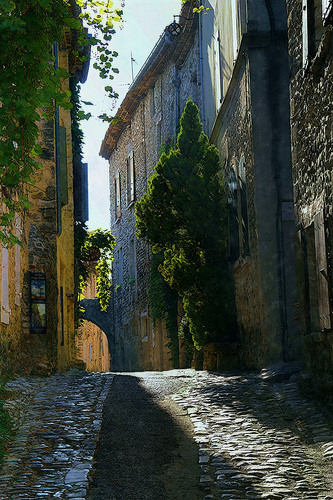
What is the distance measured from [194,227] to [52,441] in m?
7.50

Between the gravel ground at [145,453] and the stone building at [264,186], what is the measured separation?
2.37m

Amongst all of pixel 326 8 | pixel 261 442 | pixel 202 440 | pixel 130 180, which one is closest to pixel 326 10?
pixel 326 8

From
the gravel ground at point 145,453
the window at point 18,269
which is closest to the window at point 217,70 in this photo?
the window at point 18,269

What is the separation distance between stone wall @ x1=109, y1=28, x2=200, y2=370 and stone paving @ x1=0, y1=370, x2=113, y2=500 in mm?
10334

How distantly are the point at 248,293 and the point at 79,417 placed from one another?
5028 millimetres

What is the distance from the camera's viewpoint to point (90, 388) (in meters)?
11.0

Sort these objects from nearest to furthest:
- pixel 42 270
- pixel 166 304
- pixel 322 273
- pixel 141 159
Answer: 1. pixel 322 273
2. pixel 42 270
3. pixel 166 304
4. pixel 141 159

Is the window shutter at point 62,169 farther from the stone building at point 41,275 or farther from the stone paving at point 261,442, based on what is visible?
the stone paving at point 261,442

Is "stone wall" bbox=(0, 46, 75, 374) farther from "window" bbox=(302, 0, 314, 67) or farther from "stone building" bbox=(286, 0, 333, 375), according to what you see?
"window" bbox=(302, 0, 314, 67)

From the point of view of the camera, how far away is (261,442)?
6.59 meters

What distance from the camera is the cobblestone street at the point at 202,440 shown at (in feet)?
17.1

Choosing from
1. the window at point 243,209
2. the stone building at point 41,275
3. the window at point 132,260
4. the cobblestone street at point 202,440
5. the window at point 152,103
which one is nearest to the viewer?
the cobblestone street at point 202,440

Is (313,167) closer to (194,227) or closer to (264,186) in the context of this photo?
(264,186)

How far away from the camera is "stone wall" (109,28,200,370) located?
842 inches
